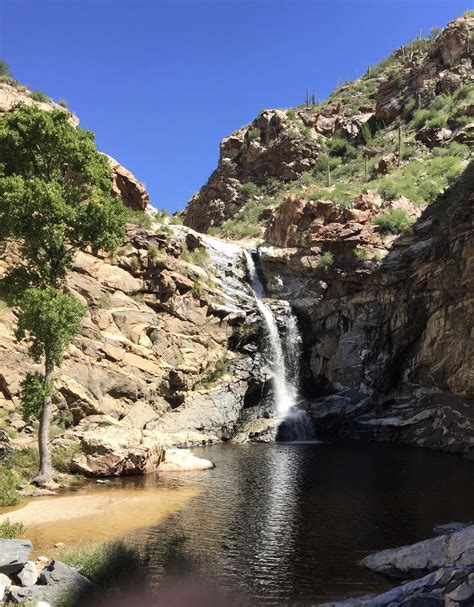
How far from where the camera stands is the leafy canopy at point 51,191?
17.2 metres

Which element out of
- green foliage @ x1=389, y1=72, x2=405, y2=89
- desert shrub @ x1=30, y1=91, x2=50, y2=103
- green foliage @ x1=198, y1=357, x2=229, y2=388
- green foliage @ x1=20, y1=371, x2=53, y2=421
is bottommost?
green foliage @ x1=20, y1=371, x2=53, y2=421

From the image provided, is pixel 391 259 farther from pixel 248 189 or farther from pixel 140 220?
pixel 248 189

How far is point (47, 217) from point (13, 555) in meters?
12.0

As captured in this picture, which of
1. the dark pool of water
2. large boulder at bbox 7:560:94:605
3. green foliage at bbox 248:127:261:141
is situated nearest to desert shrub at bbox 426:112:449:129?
green foliage at bbox 248:127:261:141

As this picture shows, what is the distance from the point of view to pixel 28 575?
8.07m

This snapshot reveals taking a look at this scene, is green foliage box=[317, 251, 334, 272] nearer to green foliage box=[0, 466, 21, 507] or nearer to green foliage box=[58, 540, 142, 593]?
green foliage box=[0, 466, 21, 507]

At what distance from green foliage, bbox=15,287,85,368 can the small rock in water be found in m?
9.76

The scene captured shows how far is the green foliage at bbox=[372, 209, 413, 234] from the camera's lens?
3797cm

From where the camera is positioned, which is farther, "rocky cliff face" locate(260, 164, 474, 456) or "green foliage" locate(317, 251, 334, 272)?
"green foliage" locate(317, 251, 334, 272)

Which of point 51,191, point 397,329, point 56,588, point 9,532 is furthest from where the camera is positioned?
point 397,329

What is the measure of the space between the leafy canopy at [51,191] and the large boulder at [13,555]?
447 inches

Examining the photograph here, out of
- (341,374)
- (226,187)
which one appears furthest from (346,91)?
(341,374)

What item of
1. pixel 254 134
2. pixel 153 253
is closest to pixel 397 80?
pixel 254 134

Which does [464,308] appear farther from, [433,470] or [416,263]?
[433,470]
